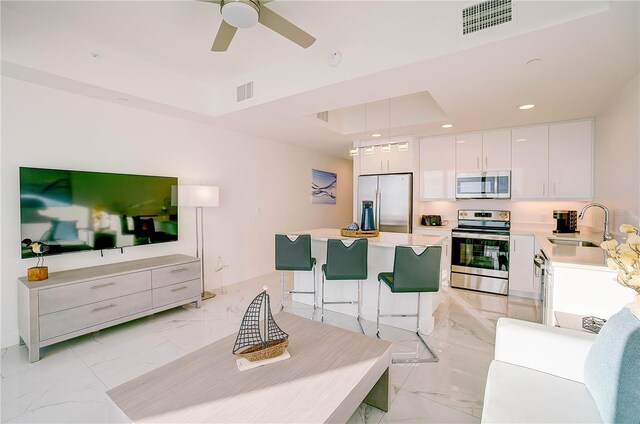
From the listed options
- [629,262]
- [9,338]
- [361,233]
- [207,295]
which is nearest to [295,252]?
[361,233]

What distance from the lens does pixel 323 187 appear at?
22.1ft

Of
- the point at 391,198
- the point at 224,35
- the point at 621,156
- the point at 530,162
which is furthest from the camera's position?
the point at 391,198

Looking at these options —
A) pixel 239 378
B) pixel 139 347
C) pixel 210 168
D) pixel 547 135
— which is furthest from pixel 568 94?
pixel 139 347

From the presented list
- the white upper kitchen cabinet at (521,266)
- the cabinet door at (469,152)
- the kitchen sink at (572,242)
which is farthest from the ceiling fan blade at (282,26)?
the white upper kitchen cabinet at (521,266)

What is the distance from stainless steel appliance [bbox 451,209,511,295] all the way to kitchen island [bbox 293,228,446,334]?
1275mm

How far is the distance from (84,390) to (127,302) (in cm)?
99

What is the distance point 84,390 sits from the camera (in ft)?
6.78

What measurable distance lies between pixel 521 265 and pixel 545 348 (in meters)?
3.03

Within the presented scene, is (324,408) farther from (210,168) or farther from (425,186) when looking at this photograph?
(425,186)

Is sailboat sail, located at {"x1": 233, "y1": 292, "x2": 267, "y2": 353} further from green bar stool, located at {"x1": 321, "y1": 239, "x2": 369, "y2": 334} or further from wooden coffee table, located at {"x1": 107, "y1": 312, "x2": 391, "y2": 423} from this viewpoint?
green bar stool, located at {"x1": 321, "y1": 239, "x2": 369, "y2": 334}

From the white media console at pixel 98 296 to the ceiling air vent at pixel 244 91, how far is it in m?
2.07

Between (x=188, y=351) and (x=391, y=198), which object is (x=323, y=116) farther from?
(x=188, y=351)

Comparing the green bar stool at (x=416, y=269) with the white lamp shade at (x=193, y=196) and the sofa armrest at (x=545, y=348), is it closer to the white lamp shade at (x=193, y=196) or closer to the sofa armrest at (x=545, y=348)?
the sofa armrest at (x=545, y=348)

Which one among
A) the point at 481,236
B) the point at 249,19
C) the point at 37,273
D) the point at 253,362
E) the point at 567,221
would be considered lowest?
the point at 253,362
